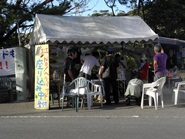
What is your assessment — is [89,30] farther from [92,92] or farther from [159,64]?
[159,64]

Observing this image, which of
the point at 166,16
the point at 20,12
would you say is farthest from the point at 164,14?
the point at 20,12

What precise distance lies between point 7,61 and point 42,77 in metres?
3.38

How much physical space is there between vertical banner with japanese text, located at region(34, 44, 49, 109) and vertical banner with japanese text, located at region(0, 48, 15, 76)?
117 inches

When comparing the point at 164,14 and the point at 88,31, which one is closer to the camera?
the point at 88,31

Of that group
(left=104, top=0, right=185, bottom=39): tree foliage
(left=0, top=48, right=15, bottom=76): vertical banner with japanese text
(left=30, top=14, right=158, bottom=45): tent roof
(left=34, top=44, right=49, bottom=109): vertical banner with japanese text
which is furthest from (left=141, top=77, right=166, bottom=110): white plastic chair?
(left=104, top=0, right=185, bottom=39): tree foliage

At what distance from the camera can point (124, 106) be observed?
10836 mm

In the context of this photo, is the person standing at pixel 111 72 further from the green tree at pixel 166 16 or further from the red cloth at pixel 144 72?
the green tree at pixel 166 16

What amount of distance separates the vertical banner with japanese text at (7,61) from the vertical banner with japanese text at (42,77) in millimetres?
2971

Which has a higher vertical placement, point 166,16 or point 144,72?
point 166,16

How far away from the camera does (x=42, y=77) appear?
10.5 metres

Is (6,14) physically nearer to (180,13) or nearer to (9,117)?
(9,117)

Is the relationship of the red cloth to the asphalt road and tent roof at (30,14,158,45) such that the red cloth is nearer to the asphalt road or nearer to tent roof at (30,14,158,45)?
tent roof at (30,14,158,45)

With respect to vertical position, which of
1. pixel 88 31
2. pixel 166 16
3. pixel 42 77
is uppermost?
pixel 166 16

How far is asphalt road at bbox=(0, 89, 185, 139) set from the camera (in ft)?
21.8
